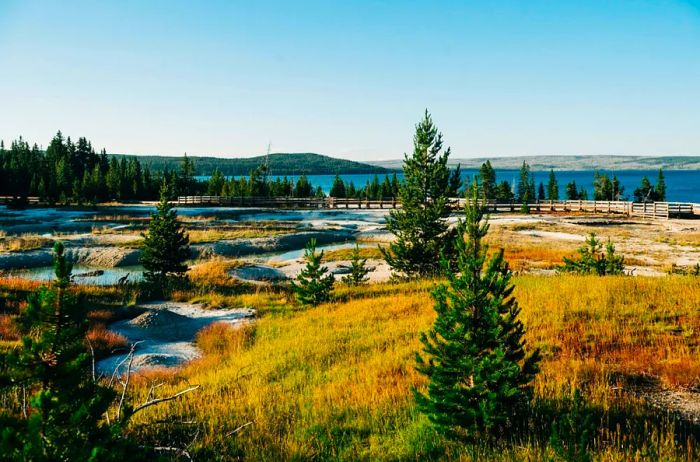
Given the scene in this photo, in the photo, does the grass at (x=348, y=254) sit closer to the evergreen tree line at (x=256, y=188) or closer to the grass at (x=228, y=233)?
the grass at (x=228, y=233)

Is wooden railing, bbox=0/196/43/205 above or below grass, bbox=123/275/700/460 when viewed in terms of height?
above

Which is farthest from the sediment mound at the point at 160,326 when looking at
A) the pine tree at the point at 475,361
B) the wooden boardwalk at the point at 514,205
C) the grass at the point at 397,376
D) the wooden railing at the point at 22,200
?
the wooden railing at the point at 22,200

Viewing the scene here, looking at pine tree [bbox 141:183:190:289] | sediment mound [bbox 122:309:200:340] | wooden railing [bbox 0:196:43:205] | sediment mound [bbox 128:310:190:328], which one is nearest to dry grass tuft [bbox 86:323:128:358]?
sediment mound [bbox 122:309:200:340]

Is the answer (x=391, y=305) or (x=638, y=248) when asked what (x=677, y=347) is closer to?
(x=391, y=305)

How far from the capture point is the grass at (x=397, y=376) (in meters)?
5.60

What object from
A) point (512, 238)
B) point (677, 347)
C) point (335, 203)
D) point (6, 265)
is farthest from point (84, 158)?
point (677, 347)

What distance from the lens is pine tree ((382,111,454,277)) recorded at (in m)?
18.8

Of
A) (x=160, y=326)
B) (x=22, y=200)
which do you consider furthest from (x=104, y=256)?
(x=22, y=200)

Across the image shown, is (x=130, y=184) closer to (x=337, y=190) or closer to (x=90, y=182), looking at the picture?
(x=90, y=182)

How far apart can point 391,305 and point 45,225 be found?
44.4 m

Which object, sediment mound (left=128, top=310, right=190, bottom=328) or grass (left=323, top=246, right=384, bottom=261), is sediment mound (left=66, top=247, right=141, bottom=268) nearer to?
grass (left=323, top=246, right=384, bottom=261)

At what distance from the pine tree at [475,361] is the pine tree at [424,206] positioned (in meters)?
12.8

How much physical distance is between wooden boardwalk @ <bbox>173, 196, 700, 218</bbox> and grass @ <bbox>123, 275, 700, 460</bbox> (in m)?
47.7

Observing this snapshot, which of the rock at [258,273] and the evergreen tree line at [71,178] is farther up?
the evergreen tree line at [71,178]
